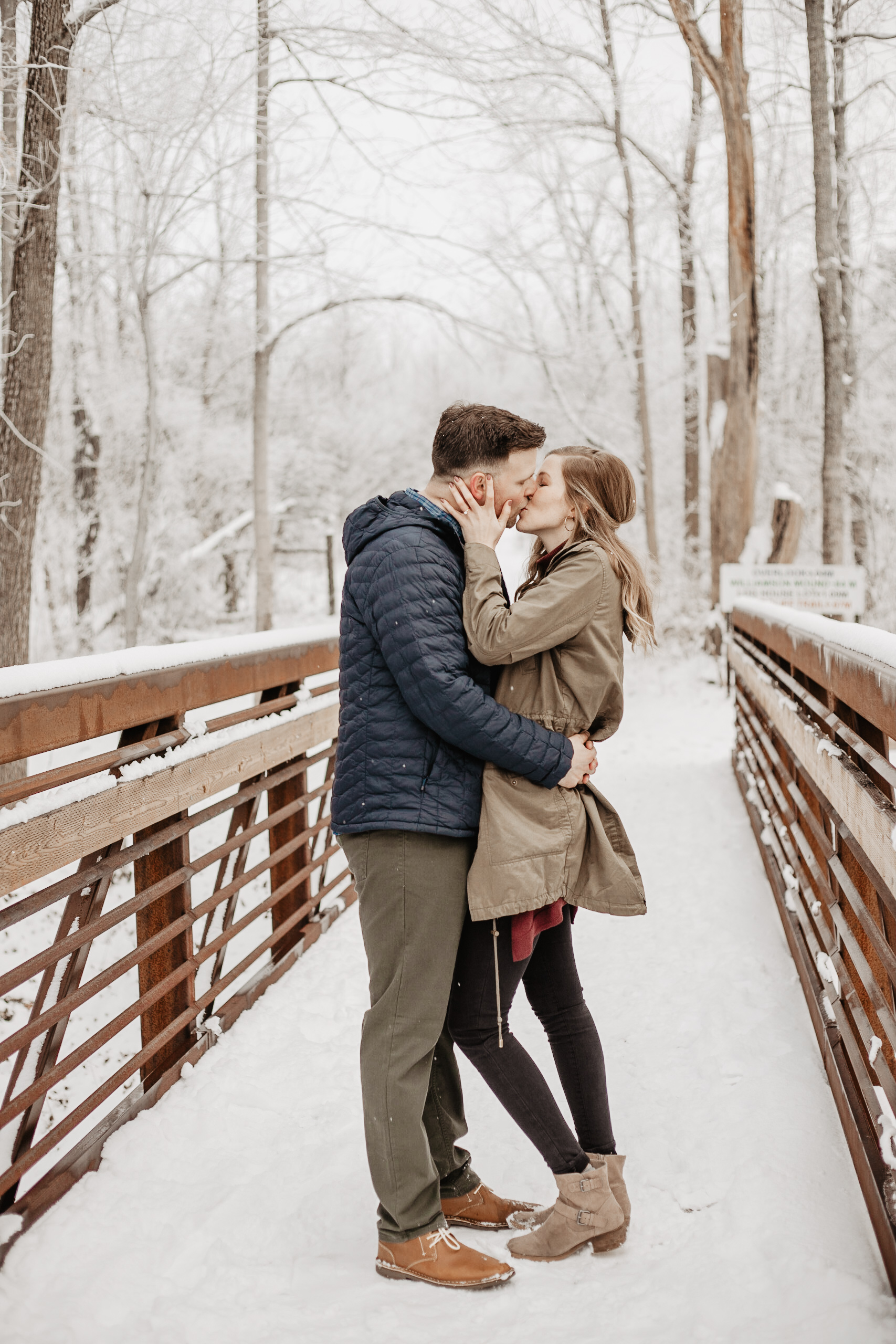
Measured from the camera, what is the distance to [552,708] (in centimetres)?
243

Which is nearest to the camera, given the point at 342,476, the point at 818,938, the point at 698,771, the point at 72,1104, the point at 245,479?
the point at 818,938

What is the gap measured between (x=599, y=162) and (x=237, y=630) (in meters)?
10.1

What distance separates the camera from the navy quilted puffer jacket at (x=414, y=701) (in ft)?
7.42

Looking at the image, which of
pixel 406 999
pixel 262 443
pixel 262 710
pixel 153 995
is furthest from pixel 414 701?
pixel 262 443

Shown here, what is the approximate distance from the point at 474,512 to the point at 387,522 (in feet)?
0.63

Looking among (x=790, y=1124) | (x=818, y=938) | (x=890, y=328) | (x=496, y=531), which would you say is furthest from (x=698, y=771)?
(x=890, y=328)

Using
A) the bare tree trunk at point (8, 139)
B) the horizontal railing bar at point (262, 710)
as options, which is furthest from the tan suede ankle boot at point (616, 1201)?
the bare tree trunk at point (8, 139)

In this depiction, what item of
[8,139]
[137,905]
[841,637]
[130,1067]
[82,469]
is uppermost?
[8,139]

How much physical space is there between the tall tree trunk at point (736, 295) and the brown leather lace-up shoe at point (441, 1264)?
11.6 m

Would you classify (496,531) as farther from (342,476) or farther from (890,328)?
(342,476)

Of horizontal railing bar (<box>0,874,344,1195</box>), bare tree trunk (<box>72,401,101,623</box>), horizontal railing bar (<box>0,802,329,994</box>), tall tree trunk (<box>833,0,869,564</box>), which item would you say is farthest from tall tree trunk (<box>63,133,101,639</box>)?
horizontal railing bar (<box>0,874,344,1195</box>)

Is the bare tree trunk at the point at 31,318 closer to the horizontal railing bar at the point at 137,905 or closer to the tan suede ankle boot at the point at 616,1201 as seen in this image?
the horizontal railing bar at the point at 137,905

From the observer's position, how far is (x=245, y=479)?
22047 mm

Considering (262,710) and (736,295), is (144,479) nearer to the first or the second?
(736,295)
